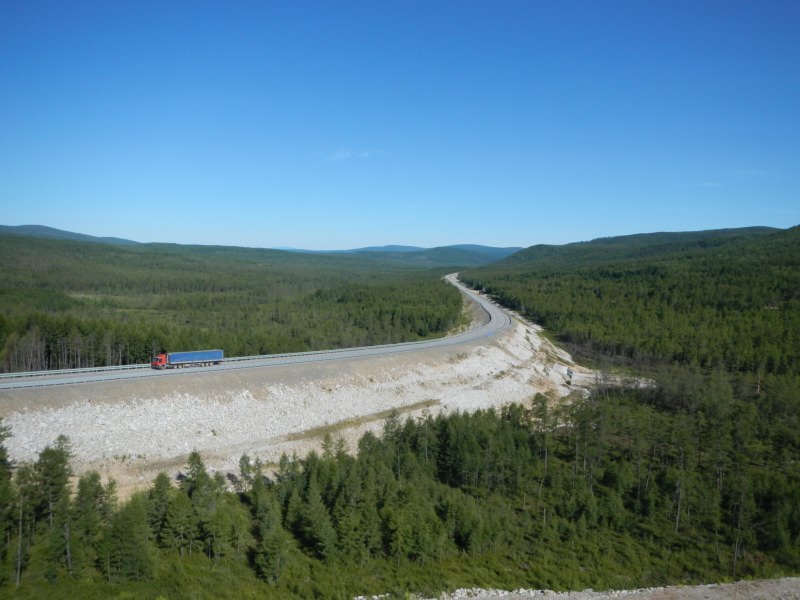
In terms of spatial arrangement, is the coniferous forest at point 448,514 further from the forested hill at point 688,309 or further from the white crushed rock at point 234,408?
the forested hill at point 688,309

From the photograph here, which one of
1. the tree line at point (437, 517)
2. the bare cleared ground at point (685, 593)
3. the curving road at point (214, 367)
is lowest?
the bare cleared ground at point (685, 593)

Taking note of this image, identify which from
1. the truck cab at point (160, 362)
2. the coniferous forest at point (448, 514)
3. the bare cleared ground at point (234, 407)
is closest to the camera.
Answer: the coniferous forest at point (448, 514)

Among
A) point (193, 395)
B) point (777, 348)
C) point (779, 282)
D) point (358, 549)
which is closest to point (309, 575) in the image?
point (358, 549)

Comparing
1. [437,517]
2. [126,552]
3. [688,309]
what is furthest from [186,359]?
[688,309]

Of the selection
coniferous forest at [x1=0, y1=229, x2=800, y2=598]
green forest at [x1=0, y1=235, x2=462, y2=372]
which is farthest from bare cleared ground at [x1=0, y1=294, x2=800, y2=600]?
green forest at [x1=0, y1=235, x2=462, y2=372]

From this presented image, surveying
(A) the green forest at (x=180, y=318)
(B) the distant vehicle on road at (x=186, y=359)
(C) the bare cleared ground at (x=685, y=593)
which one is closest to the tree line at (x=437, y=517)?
(C) the bare cleared ground at (x=685, y=593)

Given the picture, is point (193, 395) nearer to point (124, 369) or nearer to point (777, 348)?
point (124, 369)
